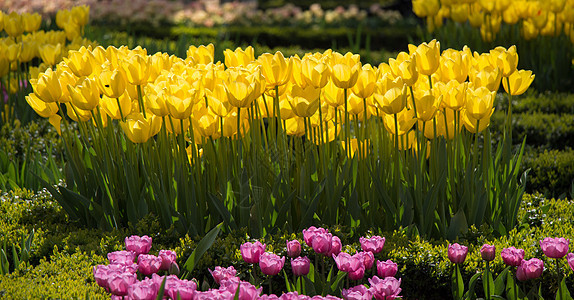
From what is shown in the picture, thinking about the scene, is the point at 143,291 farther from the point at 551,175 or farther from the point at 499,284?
the point at 551,175

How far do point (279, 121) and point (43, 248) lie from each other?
44.6 inches

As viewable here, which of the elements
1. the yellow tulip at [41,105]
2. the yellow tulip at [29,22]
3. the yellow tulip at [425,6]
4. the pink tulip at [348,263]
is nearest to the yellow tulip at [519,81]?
the pink tulip at [348,263]

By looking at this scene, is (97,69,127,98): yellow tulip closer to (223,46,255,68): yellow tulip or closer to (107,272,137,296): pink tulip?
(223,46,255,68): yellow tulip

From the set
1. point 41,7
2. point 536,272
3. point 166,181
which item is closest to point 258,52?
point 166,181

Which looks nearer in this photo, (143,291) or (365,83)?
(143,291)

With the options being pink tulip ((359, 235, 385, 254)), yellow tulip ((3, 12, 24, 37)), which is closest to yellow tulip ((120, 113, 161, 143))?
pink tulip ((359, 235, 385, 254))

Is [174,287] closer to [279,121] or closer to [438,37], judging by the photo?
[279,121]

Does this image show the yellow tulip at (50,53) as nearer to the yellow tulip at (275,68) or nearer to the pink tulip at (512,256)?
the yellow tulip at (275,68)

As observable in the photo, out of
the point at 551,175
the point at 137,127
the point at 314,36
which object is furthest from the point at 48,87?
the point at 314,36

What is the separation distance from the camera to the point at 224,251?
276 cm

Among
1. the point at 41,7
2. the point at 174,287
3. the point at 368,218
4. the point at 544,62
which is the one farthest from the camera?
the point at 41,7

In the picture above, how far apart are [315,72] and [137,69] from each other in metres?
0.77

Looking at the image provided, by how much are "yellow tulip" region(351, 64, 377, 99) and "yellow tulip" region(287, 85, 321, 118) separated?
175mm

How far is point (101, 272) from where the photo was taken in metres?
1.99
